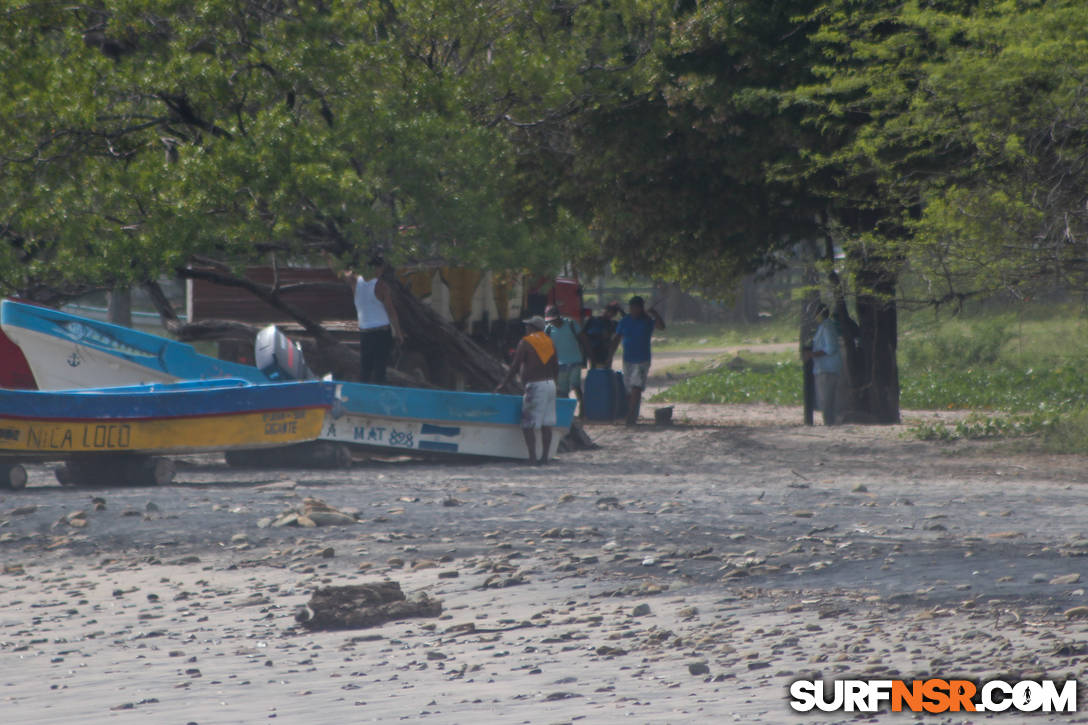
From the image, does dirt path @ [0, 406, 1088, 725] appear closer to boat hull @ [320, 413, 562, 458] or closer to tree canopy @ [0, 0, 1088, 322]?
boat hull @ [320, 413, 562, 458]

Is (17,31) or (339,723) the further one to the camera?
(17,31)

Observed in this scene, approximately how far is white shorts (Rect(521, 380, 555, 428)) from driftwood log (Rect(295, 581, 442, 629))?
24.8 ft

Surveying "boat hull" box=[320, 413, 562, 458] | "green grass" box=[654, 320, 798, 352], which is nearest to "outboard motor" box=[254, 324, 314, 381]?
"boat hull" box=[320, 413, 562, 458]

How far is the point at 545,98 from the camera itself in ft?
54.6

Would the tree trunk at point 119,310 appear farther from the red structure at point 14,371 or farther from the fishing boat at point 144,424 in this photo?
the fishing boat at point 144,424

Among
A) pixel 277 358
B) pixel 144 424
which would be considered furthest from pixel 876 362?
pixel 144 424

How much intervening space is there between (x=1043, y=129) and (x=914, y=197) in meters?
2.35

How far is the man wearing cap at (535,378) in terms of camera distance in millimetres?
14883

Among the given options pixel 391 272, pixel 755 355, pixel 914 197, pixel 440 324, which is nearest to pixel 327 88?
pixel 391 272

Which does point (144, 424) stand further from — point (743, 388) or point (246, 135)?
point (743, 388)

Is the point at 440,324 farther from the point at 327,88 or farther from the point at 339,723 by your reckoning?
the point at 339,723

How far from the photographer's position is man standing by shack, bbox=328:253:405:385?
1594 cm

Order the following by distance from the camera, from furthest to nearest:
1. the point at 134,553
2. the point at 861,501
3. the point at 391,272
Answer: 1. the point at 391,272
2. the point at 861,501
3. the point at 134,553

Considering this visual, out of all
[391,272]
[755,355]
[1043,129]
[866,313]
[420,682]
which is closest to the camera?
[420,682]
